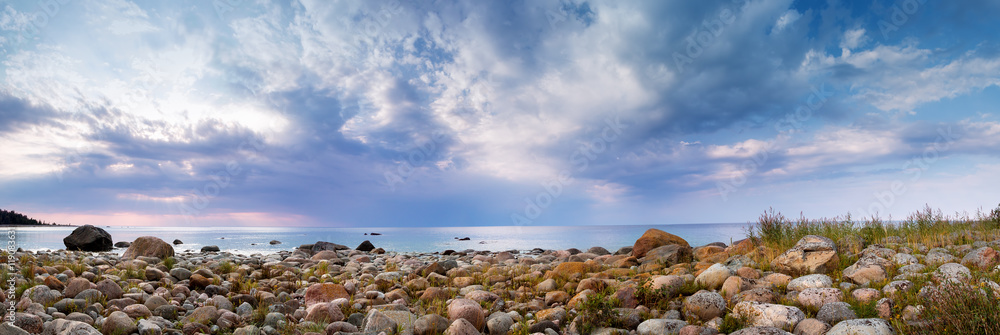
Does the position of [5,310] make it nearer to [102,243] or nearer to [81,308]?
[81,308]

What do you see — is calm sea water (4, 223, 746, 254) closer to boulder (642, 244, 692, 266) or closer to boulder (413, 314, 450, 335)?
boulder (642, 244, 692, 266)

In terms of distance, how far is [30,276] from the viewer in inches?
376

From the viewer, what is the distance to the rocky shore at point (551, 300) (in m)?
6.27

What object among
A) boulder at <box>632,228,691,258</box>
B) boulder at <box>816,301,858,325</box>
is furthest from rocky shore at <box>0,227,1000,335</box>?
boulder at <box>632,228,691,258</box>

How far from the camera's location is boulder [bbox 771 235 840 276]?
8.79 meters

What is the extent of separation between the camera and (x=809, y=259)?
8992 mm

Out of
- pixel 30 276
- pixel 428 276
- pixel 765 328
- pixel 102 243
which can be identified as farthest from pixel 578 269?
pixel 102 243

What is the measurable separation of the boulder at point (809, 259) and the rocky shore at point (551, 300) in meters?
0.02

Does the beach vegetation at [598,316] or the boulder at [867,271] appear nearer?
the beach vegetation at [598,316]

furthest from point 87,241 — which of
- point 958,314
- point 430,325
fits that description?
point 958,314

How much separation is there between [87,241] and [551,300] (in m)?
30.1

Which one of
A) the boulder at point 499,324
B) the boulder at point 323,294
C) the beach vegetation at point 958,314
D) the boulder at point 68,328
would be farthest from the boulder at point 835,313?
the boulder at point 68,328

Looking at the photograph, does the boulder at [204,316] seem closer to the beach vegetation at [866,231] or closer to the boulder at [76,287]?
the boulder at [76,287]

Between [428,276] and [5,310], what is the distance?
25.0 feet
